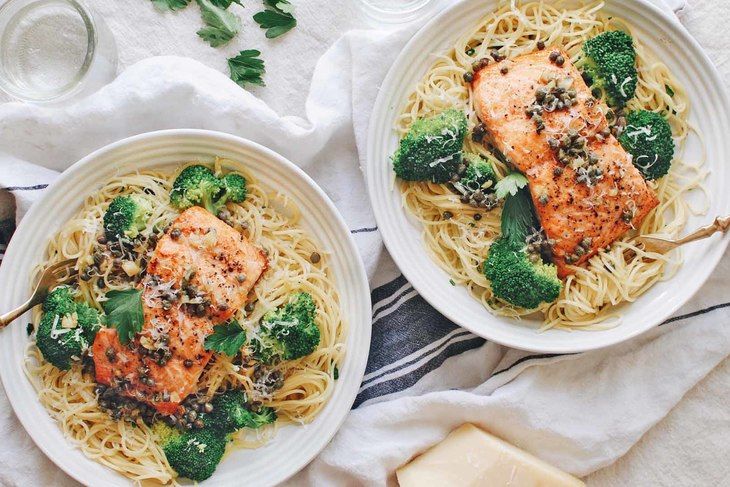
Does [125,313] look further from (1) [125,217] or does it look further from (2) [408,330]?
(2) [408,330]

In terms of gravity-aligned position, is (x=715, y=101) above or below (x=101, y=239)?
above

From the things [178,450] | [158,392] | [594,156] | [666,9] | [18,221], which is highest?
[666,9]

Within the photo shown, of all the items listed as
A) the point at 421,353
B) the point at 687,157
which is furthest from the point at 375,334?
the point at 687,157

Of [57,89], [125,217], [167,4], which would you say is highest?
[167,4]

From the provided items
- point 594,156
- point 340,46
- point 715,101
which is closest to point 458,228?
point 594,156

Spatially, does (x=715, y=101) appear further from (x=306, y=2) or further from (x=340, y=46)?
(x=306, y=2)

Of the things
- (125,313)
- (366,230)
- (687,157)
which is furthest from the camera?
(366,230)

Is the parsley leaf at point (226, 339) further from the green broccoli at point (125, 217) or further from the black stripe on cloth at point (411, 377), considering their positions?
the black stripe on cloth at point (411, 377)

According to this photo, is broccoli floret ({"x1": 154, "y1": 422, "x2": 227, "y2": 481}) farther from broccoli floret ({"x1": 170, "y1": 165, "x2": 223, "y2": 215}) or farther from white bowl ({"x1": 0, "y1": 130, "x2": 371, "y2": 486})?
broccoli floret ({"x1": 170, "y1": 165, "x2": 223, "y2": 215})
